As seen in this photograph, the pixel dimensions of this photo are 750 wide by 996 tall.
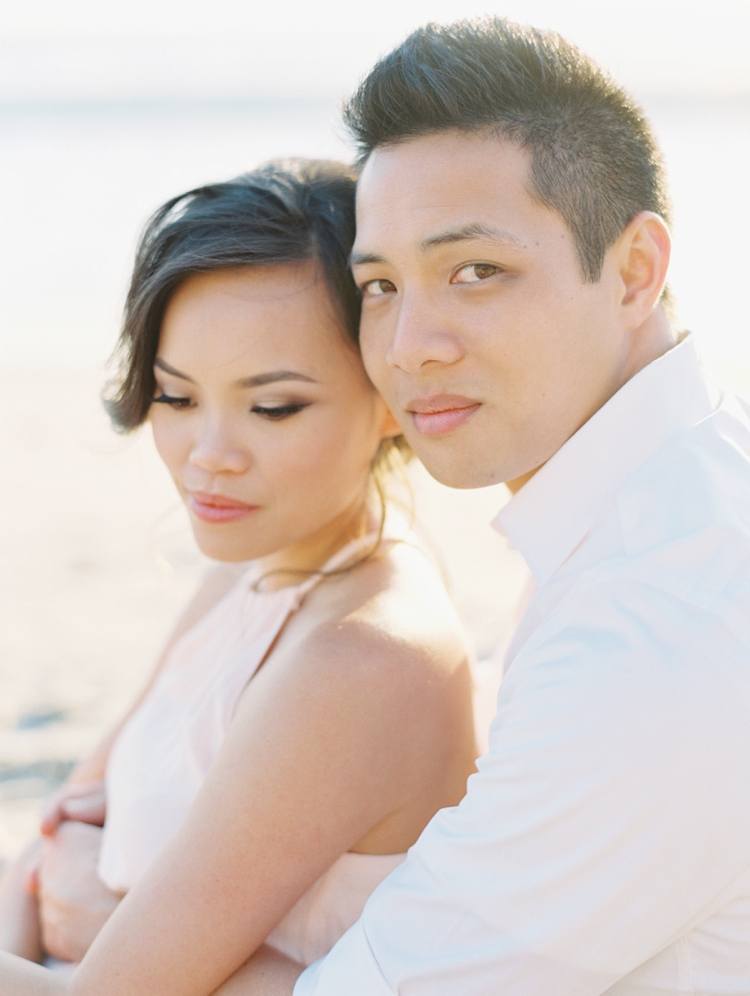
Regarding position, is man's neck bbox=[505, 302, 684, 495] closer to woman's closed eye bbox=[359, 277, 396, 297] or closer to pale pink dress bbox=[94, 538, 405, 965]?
woman's closed eye bbox=[359, 277, 396, 297]

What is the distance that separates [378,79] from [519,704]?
5.06 ft

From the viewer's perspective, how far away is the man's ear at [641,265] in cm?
237

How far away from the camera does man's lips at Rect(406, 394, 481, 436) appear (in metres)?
2.34

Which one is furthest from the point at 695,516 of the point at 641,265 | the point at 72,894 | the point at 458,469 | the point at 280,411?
the point at 72,894

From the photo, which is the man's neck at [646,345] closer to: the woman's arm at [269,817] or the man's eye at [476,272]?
the man's eye at [476,272]

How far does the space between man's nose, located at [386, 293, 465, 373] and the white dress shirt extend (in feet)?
1.87

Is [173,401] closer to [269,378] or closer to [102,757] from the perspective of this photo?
[269,378]

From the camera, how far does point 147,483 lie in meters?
8.52

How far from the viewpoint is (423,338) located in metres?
2.28

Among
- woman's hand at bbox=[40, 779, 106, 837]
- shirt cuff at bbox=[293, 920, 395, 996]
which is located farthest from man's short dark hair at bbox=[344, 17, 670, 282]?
woman's hand at bbox=[40, 779, 106, 837]

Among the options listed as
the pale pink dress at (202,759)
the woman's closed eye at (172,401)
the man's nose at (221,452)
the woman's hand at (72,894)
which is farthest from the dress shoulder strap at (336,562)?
the woman's hand at (72,894)

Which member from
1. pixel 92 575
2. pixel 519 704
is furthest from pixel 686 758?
pixel 92 575

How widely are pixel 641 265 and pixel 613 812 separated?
134cm

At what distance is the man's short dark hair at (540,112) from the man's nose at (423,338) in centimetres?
33
